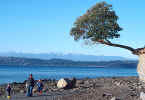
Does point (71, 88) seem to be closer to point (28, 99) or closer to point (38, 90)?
point (38, 90)

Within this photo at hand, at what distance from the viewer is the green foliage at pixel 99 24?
2392 centimetres

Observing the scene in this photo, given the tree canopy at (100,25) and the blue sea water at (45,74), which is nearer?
the tree canopy at (100,25)

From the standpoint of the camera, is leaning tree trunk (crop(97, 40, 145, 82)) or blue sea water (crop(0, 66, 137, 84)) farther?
blue sea water (crop(0, 66, 137, 84))

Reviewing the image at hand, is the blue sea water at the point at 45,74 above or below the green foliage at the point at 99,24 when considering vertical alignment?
below

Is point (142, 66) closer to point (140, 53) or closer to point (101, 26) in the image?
point (140, 53)

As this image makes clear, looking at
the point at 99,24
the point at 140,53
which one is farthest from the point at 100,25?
the point at 140,53

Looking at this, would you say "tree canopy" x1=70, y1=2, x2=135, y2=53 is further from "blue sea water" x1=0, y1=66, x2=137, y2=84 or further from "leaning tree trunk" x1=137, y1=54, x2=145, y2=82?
"blue sea water" x1=0, y1=66, x2=137, y2=84

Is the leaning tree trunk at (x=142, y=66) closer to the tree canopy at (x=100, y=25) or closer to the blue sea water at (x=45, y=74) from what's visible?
the tree canopy at (x=100, y=25)

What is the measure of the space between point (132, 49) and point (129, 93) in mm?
4211

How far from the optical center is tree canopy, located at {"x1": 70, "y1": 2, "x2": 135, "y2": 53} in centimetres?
2394

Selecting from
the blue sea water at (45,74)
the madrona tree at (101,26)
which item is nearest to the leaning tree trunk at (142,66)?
the madrona tree at (101,26)

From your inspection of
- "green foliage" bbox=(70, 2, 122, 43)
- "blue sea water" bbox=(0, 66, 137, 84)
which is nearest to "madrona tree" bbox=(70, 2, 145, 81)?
"green foliage" bbox=(70, 2, 122, 43)

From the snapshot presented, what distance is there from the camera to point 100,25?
2388cm

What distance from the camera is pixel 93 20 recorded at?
23.9 metres
